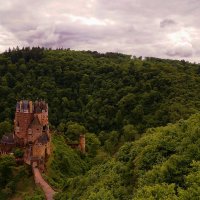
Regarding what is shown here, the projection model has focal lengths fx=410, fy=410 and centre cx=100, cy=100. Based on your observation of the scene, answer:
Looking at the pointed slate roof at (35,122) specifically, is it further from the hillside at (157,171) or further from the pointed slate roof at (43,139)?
the hillside at (157,171)

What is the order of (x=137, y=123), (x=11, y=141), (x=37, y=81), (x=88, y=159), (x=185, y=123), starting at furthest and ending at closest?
1. (x=37, y=81)
2. (x=137, y=123)
3. (x=88, y=159)
4. (x=11, y=141)
5. (x=185, y=123)

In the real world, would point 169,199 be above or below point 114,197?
above

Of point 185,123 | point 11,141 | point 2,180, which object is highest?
point 185,123

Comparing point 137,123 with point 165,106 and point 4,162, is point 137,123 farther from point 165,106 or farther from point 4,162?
point 4,162

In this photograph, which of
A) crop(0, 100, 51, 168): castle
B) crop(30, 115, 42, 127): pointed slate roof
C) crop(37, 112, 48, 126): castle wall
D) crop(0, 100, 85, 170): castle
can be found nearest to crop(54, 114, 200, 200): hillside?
crop(0, 100, 85, 170): castle

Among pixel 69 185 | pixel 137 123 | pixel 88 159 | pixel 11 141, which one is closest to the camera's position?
pixel 69 185

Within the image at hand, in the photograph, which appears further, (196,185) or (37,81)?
(37,81)

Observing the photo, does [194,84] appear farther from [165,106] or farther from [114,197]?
[114,197]

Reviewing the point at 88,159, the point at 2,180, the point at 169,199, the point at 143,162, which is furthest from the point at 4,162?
the point at 169,199
